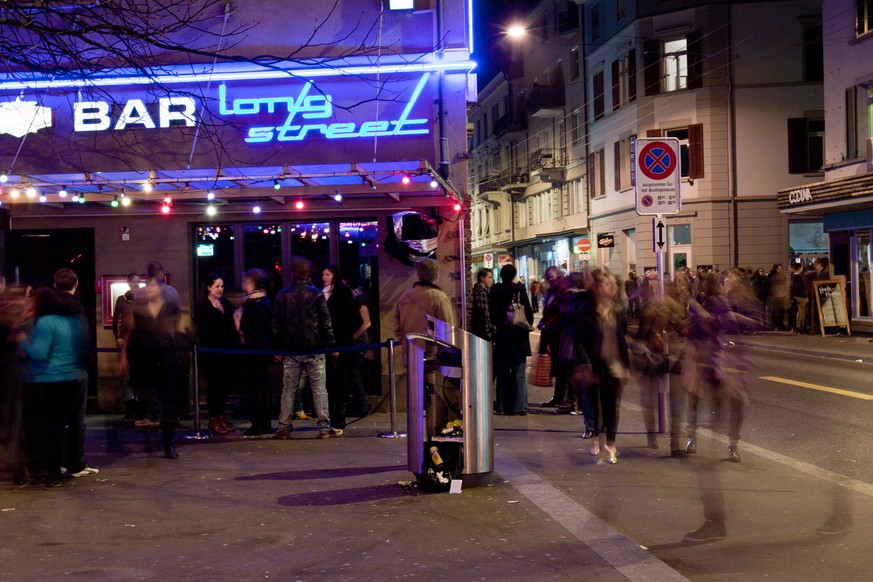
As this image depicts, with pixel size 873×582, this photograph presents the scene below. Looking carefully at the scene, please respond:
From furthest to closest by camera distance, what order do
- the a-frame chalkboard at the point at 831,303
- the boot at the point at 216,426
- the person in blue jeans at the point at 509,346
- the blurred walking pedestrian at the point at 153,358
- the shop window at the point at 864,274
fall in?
the shop window at the point at 864,274 < the a-frame chalkboard at the point at 831,303 < the person in blue jeans at the point at 509,346 < the boot at the point at 216,426 < the blurred walking pedestrian at the point at 153,358

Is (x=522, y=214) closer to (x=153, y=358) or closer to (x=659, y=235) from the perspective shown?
(x=659, y=235)

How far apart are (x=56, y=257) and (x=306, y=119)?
155 inches

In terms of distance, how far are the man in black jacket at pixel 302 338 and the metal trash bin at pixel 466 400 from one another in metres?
2.87

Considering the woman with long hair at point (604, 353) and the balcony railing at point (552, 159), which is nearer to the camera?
the woman with long hair at point (604, 353)

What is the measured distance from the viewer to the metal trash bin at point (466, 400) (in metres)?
7.50

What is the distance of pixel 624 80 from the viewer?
124 ft

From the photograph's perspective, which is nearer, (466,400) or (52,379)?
(466,400)

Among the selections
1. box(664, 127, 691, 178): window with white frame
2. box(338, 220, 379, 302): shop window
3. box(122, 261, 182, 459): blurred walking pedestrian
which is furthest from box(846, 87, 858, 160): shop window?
box(122, 261, 182, 459): blurred walking pedestrian

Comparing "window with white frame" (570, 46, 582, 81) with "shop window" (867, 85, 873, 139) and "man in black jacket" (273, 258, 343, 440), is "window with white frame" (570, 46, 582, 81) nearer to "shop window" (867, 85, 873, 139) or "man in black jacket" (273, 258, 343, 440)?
"shop window" (867, 85, 873, 139)

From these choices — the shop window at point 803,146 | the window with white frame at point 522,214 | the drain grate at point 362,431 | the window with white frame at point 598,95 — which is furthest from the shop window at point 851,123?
the window with white frame at point 522,214

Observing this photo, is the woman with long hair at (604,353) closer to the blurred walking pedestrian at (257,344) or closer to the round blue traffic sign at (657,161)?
the round blue traffic sign at (657,161)

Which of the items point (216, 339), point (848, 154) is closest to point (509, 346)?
point (216, 339)

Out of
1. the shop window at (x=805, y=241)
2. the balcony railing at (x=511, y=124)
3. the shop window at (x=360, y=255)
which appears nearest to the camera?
the shop window at (x=360, y=255)

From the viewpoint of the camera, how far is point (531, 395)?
572 inches
